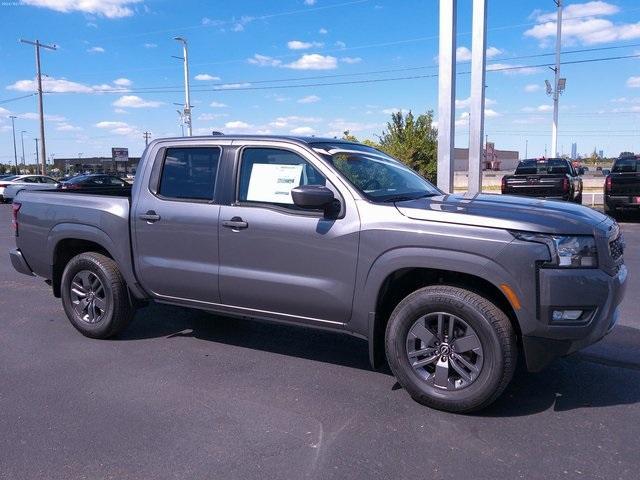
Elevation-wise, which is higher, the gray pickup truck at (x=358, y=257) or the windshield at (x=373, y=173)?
the windshield at (x=373, y=173)

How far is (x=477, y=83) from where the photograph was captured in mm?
14617

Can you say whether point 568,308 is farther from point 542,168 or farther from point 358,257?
point 542,168

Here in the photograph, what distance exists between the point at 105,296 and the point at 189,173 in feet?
4.76

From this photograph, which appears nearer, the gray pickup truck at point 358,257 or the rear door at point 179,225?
the gray pickup truck at point 358,257

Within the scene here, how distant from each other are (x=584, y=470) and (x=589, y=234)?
4.47 ft

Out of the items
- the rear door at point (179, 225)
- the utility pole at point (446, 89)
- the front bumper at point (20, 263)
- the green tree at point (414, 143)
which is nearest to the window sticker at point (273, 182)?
the rear door at point (179, 225)

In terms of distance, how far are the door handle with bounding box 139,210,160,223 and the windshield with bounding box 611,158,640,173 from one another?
554 inches

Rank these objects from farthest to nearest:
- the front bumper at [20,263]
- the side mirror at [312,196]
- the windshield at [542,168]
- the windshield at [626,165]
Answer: the windshield at [542,168], the windshield at [626,165], the front bumper at [20,263], the side mirror at [312,196]

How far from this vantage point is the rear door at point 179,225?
475 cm

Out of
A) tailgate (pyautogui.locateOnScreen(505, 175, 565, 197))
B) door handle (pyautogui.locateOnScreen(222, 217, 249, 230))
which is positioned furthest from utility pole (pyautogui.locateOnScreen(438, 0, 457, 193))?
door handle (pyautogui.locateOnScreen(222, 217, 249, 230))

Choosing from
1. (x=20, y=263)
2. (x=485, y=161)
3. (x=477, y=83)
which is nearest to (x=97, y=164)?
(x=485, y=161)

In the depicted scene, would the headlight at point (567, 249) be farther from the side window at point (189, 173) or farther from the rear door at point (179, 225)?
the side window at point (189, 173)

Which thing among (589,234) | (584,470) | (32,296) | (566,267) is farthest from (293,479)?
(32,296)

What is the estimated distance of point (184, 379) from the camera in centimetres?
455
